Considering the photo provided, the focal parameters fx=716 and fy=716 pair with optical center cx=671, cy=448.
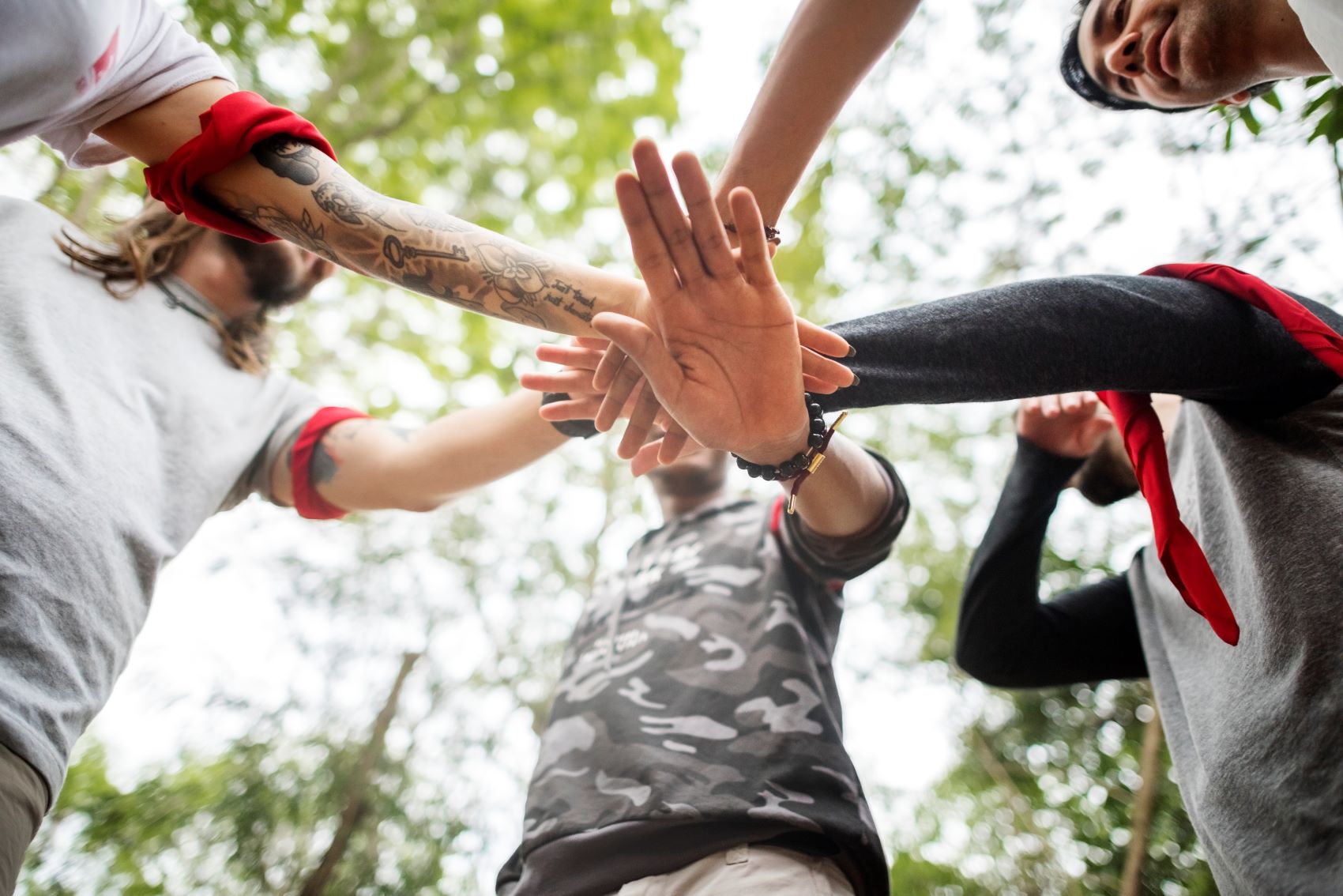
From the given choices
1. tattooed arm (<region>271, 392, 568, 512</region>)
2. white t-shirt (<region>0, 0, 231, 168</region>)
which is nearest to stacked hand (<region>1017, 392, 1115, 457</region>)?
tattooed arm (<region>271, 392, 568, 512</region>)

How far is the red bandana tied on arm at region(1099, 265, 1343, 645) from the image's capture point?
3.59ft

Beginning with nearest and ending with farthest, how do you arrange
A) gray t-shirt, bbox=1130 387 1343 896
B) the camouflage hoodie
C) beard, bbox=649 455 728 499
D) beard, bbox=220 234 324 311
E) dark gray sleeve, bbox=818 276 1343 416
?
1. gray t-shirt, bbox=1130 387 1343 896
2. dark gray sleeve, bbox=818 276 1343 416
3. the camouflage hoodie
4. beard, bbox=220 234 324 311
5. beard, bbox=649 455 728 499

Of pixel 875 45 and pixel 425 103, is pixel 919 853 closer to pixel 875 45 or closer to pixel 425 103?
pixel 875 45

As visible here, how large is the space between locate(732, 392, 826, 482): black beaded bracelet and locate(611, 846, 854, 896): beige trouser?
683mm

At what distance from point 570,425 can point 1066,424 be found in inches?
44.6

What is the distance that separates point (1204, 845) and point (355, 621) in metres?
3.43

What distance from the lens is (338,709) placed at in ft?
10.6

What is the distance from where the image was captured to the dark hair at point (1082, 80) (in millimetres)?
1704

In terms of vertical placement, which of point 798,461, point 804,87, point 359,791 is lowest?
point 359,791

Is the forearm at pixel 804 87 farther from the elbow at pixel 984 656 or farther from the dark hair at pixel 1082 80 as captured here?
the elbow at pixel 984 656

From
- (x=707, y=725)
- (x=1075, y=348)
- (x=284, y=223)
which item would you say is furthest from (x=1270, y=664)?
(x=284, y=223)

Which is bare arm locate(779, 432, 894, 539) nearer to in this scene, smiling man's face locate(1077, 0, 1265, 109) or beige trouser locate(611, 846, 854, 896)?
beige trouser locate(611, 846, 854, 896)

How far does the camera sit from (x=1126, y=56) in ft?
4.99

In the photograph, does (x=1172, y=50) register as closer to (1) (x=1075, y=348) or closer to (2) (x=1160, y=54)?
(2) (x=1160, y=54)
